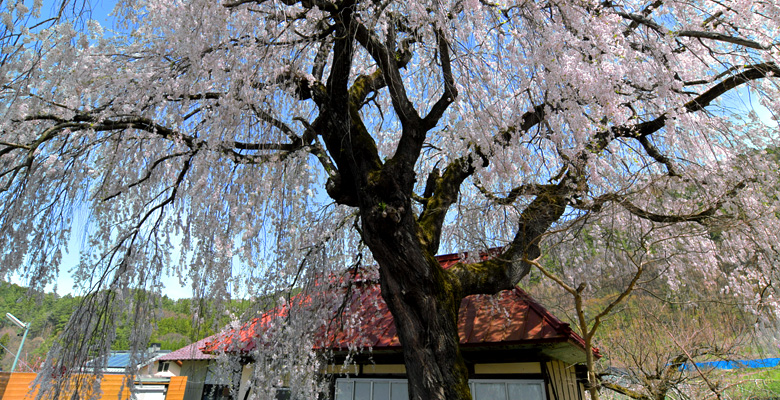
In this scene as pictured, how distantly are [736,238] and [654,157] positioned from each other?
58.1 inches

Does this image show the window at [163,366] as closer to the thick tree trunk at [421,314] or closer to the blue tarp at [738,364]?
the thick tree trunk at [421,314]

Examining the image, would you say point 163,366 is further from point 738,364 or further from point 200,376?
point 738,364

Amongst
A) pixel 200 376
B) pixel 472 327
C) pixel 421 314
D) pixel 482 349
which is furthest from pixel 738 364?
pixel 200 376

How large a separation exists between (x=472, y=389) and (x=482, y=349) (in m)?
0.56

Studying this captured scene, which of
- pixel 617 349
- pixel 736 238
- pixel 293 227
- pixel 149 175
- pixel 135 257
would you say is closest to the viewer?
pixel 135 257

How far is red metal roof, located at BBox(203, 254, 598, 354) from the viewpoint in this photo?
498 cm

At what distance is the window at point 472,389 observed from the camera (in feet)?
16.7

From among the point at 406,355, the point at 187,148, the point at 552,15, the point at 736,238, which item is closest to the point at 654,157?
the point at 736,238

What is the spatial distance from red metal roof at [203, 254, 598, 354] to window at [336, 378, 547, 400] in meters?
0.64

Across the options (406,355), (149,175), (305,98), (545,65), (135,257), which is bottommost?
(406,355)

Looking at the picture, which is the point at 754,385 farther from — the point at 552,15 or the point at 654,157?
the point at 552,15

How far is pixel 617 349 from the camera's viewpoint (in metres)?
6.96

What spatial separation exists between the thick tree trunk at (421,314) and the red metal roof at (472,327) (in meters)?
1.76

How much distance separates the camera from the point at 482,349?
540 cm
